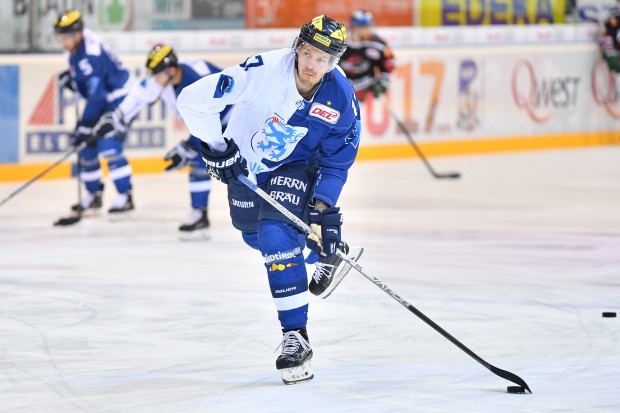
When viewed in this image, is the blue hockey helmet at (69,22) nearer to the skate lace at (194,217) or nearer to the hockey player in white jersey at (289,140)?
the skate lace at (194,217)

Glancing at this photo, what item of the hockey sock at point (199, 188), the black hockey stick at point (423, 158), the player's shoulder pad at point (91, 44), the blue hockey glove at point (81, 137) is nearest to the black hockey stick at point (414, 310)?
the hockey sock at point (199, 188)

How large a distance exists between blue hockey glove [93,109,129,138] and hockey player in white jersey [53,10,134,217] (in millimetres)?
106

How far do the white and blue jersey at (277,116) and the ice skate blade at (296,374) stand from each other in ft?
1.85

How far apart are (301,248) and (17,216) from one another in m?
4.67

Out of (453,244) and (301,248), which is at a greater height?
(301,248)

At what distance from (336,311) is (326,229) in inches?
53.1

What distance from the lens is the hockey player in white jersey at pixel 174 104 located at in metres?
8.15

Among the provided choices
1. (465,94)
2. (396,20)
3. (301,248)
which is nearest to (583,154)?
(465,94)

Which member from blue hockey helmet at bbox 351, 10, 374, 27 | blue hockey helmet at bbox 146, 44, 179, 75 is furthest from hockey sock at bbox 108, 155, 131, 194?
blue hockey helmet at bbox 351, 10, 374, 27

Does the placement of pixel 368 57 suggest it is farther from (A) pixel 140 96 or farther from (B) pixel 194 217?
(B) pixel 194 217

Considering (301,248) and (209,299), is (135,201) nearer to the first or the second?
Answer: (209,299)

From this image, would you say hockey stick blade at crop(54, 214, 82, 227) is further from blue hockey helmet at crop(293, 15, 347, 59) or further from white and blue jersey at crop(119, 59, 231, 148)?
blue hockey helmet at crop(293, 15, 347, 59)

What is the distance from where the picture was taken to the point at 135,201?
9969 millimetres

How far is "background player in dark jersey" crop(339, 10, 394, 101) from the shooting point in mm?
11750
